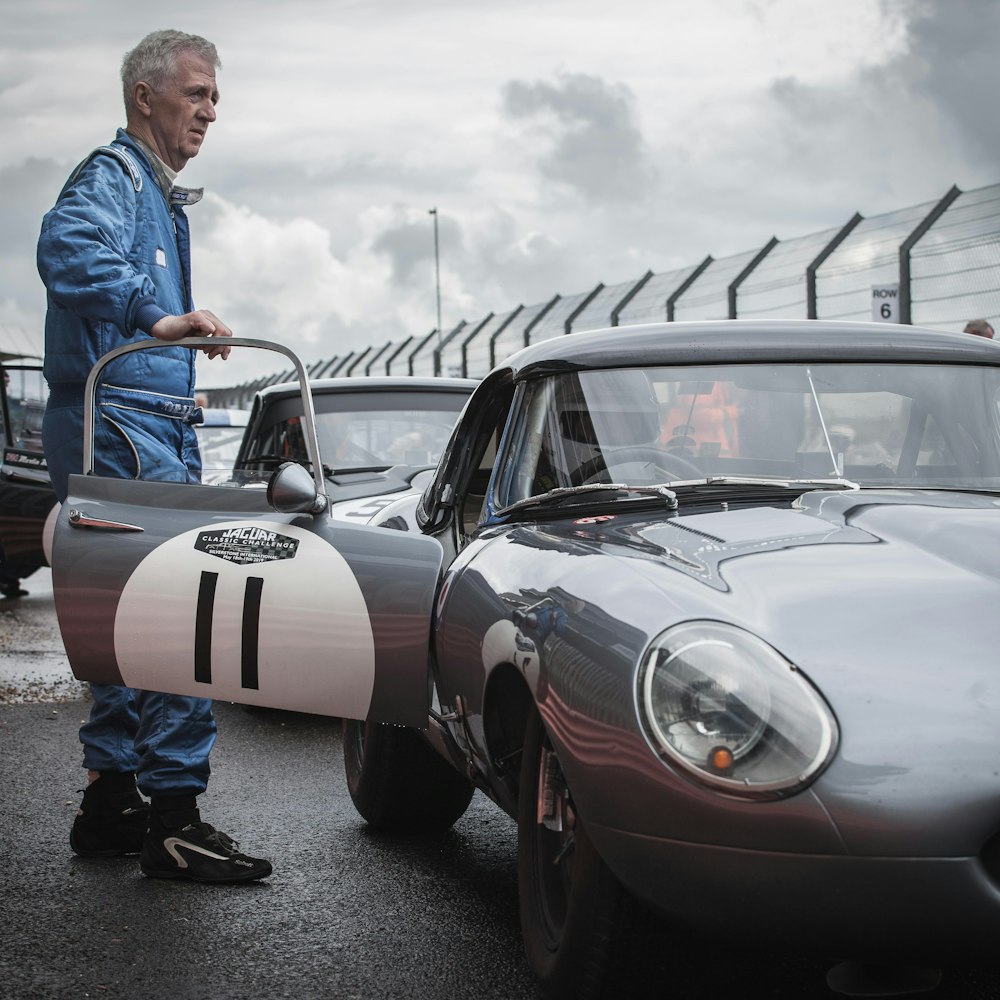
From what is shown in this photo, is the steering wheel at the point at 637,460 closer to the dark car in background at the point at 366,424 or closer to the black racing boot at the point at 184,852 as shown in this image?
the black racing boot at the point at 184,852

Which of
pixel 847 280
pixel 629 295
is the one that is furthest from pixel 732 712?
pixel 629 295

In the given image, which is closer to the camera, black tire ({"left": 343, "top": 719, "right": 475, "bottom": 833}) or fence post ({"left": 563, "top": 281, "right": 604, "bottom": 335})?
black tire ({"left": 343, "top": 719, "right": 475, "bottom": 833})

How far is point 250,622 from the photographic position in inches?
144

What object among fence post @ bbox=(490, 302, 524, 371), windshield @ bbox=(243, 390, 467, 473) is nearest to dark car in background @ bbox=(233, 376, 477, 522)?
windshield @ bbox=(243, 390, 467, 473)

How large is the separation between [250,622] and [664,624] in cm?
146

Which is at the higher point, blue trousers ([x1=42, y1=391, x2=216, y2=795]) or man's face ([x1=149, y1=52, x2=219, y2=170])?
man's face ([x1=149, y1=52, x2=219, y2=170])

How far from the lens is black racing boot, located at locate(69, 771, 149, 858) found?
4.29m

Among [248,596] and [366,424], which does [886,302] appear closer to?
[366,424]

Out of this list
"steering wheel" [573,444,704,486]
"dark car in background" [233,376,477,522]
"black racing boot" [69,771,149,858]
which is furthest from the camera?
"dark car in background" [233,376,477,522]

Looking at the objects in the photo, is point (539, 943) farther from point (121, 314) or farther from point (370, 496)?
point (370, 496)

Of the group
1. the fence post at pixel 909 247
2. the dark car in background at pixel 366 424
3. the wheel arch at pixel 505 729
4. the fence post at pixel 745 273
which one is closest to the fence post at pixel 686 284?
the fence post at pixel 745 273

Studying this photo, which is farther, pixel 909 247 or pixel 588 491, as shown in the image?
pixel 909 247

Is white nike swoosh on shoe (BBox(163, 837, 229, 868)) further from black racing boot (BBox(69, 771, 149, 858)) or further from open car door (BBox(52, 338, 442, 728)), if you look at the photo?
open car door (BBox(52, 338, 442, 728))

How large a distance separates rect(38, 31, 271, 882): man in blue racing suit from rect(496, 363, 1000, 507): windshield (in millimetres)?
1022
